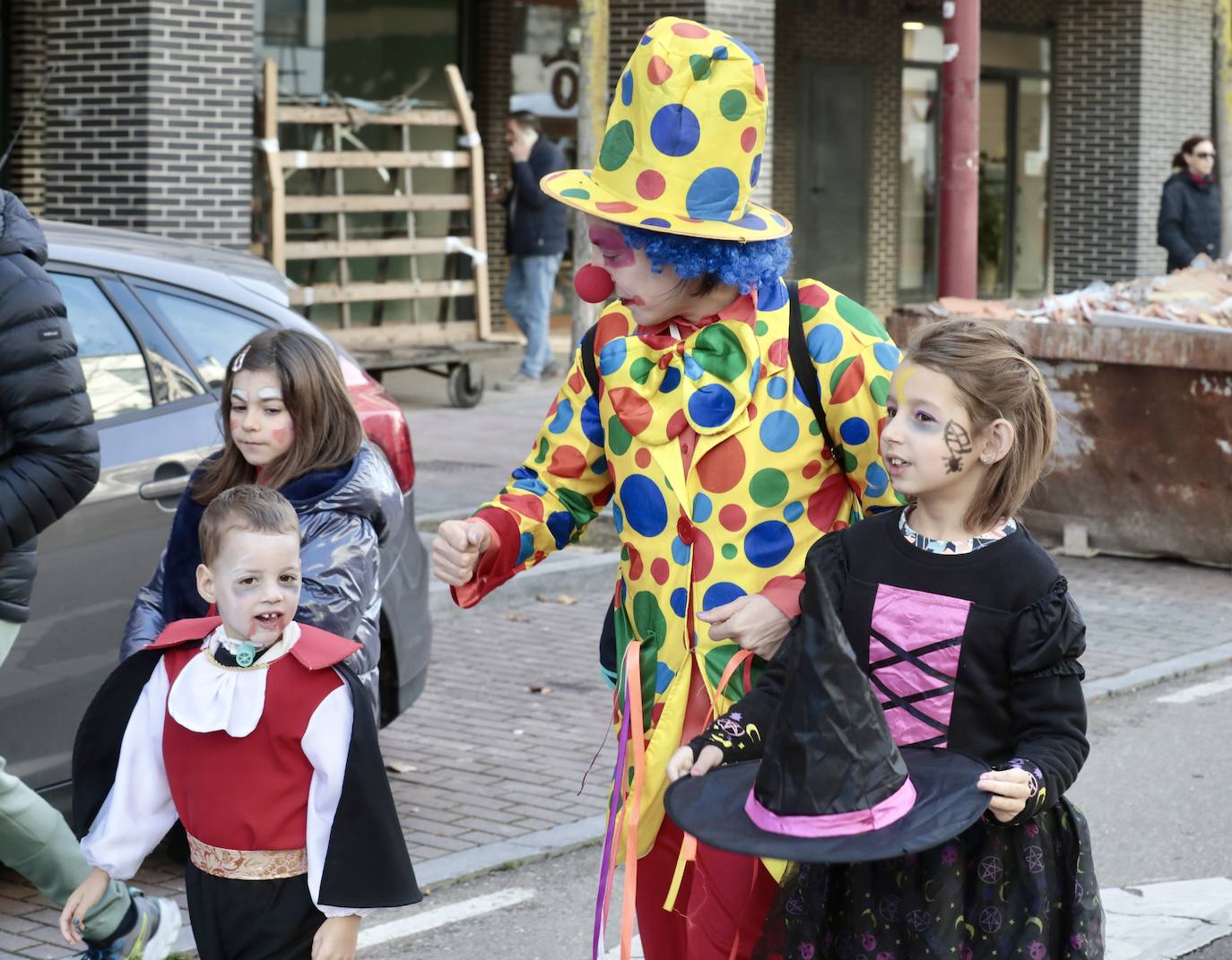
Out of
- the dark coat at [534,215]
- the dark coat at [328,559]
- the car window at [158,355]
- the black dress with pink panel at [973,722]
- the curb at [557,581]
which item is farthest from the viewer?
the dark coat at [534,215]

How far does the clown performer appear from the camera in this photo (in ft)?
10.7

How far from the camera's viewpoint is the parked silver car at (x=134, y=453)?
15.9 ft

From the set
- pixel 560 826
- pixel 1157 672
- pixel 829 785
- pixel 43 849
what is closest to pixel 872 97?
pixel 1157 672

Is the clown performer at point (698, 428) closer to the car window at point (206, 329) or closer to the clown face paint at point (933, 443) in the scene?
the clown face paint at point (933, 443)

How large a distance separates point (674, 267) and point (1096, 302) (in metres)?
7.56

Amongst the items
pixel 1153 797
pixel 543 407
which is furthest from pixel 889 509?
pixel 543 407

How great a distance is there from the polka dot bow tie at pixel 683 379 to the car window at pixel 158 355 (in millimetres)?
2270

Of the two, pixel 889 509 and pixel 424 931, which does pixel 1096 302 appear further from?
pixel 889 509

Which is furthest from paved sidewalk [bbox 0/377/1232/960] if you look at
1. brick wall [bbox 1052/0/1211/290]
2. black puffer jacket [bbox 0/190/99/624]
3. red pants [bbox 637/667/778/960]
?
brick wall [bbox 1052/0/1211/290]

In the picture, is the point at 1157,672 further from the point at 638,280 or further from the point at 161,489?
the point at 638,280

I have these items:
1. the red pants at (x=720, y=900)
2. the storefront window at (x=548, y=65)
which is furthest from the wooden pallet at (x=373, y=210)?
the red pants at (x=720, y=900)

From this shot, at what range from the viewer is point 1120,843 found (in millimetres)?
5730

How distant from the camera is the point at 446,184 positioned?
17.5 meters

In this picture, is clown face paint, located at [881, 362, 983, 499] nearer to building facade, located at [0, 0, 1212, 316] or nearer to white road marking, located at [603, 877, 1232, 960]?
white road marking, located at [603, 877, 1232, 960]
